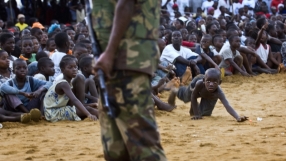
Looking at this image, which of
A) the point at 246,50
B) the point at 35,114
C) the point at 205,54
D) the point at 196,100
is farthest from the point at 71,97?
the point at 246,50

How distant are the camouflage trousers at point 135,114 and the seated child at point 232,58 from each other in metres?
9.02

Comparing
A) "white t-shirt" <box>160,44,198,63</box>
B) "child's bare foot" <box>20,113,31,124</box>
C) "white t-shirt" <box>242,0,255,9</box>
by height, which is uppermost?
"white t-shirt" <box>242,0,255,9</box>

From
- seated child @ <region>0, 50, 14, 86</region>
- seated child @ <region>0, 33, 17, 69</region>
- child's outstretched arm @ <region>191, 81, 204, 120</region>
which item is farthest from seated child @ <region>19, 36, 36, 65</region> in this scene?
child's outstretched arm @ <region>191, 81, 204, 120</region>

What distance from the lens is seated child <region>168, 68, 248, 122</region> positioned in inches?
278

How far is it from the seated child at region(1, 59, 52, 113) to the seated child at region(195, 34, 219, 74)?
14.7 feet

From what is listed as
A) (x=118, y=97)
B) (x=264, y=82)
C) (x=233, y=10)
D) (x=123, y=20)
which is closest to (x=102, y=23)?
(x=123, y=20)

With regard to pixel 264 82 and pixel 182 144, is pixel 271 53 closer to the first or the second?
pixel 264 82

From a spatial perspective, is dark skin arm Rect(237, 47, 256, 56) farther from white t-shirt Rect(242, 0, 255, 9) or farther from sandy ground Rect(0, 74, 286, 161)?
white t-shirt Rect(242, 0, 255, 9)

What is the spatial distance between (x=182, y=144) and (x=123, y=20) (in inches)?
109

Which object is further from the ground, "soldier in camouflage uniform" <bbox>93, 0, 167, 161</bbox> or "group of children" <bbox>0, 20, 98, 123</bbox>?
"soldier in camouflage uniform" <bbox>93, 0, 167, 161</bbox>

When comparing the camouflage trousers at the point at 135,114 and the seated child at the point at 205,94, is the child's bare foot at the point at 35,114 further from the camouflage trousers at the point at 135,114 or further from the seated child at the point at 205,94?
the camouflage trousers at the point at 135,114

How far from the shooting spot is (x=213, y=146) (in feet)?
17.6

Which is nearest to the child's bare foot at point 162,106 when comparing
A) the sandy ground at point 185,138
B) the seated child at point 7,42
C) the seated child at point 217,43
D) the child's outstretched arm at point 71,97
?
the sandy ground at point 185,138

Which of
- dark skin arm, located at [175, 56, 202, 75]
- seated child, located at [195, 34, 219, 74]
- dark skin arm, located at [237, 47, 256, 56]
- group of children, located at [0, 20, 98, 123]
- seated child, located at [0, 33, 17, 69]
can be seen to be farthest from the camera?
dark skin arm, located at [237, 47, 256, 56]
